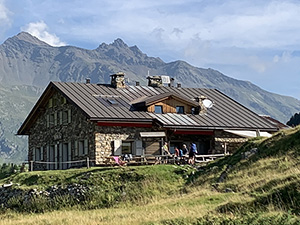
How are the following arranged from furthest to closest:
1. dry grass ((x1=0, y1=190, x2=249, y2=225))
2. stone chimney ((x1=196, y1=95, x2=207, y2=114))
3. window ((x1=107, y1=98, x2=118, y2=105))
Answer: stone chimney ((x1=196, y1=95, x2=207, y2=114)) < window ((x1=107, y1=98, x2=118, y2=105)) < dry grass ((x1=0, y1=190, x2=249, y2=225))

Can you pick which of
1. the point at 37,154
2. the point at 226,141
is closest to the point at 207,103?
the point at 226,141

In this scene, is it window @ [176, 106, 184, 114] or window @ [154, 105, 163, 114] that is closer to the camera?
window @ [154, 105, 163, 114]

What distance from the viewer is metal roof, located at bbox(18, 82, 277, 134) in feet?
143

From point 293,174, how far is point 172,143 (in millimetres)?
20247

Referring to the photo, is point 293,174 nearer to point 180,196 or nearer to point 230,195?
point 230,195

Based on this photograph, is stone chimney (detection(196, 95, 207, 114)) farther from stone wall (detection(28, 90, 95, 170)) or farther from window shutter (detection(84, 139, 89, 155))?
window shutter (detection(84, 139, 89, 155))

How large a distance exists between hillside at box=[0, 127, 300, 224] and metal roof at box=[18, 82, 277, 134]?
7.49 meters

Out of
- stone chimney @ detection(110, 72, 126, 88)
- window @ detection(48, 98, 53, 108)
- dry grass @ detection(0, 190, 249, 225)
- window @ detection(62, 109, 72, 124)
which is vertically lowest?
dry grass @ detection(0, 190, 249, 225)

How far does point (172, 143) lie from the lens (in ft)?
150

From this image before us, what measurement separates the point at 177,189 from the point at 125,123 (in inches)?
435

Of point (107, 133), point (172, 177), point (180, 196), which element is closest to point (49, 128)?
point (107, 133)

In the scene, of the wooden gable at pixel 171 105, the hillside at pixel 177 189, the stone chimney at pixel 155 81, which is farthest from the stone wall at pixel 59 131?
the stone chimney at pixel 155 81

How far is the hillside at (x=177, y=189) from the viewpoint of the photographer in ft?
76.6

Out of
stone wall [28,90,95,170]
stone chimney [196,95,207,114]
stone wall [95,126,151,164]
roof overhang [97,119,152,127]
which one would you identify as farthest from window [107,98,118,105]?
stone chimney [196,95,207,114]
